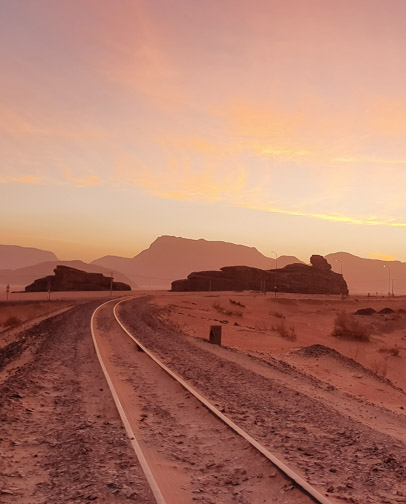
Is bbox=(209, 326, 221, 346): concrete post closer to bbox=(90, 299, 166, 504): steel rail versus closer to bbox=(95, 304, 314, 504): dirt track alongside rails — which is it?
bbox=(95, 304, 314, 504): dirt track alongside rails

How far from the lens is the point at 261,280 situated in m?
119

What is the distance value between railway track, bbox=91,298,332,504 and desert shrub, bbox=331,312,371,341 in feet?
68.8

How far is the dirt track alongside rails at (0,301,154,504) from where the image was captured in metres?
5.76

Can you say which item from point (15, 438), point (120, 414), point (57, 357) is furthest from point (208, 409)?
point (57, 357)

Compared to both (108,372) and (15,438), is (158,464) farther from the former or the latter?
(108,372)

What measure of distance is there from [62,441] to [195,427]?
2.34 metres

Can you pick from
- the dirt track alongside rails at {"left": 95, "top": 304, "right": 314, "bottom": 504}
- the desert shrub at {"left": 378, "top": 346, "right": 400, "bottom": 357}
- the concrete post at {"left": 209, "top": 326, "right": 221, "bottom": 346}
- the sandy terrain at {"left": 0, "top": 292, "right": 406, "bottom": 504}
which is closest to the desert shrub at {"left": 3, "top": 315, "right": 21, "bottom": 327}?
the sandy terrain at {"left": 0, "top": 292, "right": 406, "bottom": 504}

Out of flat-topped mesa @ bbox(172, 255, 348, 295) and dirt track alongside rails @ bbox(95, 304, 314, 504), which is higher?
flat-topped mesa @ bbox(172, 255, 348, 295)

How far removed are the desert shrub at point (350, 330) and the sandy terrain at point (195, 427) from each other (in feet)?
42.3

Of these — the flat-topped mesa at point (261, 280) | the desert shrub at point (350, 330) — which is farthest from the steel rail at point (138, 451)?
the flat-topped mesa at point (261, 280)

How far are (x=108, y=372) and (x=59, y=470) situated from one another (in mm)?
7173

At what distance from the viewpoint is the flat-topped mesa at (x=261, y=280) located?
114 meters

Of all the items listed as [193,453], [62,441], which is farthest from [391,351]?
[62,441]

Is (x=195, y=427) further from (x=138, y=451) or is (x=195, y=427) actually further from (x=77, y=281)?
(x=77, y=281)
